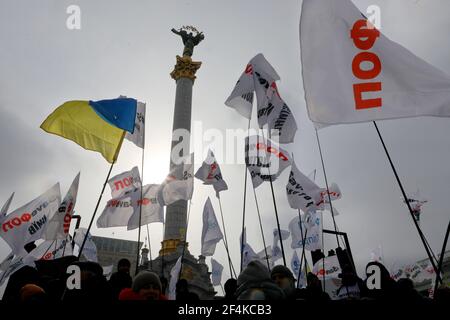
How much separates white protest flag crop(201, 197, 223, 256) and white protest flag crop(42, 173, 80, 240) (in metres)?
5.06

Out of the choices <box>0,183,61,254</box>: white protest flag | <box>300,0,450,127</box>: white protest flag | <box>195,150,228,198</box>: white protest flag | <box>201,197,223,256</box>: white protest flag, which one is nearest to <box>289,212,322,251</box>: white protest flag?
<box>201,197,223,256</box>: white protest flag

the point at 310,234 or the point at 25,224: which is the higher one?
the point at 310,234

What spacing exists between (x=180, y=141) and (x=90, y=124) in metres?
27.7

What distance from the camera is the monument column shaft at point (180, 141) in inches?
1232

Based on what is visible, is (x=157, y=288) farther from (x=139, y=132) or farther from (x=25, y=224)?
(x=25, y=224)

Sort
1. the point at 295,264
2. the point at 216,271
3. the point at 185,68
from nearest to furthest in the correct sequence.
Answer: the point at 295,264 < the point at 216,271 < the point at 185,68

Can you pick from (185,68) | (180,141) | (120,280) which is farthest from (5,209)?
(185,68)

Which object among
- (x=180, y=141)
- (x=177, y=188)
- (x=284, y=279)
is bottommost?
(x=284, y=279)

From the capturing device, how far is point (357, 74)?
501 centimetres
